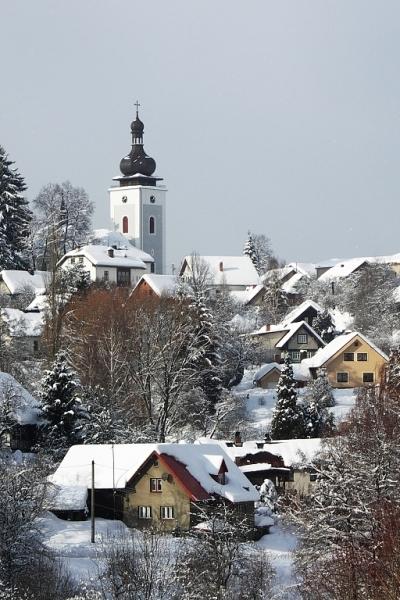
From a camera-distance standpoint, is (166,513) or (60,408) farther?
(60,408)

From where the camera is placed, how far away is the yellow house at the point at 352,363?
74.1m

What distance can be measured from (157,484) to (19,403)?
11162 millimetres

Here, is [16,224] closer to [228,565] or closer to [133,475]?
[133,475]

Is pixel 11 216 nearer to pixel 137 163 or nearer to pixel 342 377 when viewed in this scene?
pixel 342 377

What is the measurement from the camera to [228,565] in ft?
111

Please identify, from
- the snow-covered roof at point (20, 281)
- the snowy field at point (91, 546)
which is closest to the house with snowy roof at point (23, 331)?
the snow-covered roof at point (20, 281)

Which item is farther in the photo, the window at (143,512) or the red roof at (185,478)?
the window at (143,512)

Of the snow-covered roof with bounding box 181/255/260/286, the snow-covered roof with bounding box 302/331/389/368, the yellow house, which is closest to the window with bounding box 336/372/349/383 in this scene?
the yellow house

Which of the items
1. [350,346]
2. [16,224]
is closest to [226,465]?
[350,346]

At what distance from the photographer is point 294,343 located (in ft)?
266

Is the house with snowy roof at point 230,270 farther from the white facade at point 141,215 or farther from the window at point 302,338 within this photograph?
the window at point 302,338

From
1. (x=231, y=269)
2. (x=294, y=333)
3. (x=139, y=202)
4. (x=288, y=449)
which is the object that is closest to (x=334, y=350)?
(x=294, y=333)

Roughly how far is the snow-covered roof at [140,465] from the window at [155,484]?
2.17ft

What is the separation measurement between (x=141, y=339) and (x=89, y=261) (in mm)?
35902
